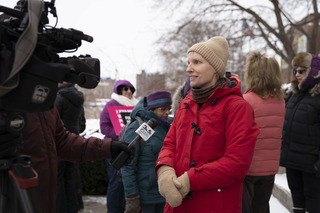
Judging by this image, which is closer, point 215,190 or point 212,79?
point 215,190

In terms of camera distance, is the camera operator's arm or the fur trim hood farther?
the fur trim hood

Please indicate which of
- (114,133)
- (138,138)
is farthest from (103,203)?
(138,138)

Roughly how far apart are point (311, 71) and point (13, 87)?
11.2 feet

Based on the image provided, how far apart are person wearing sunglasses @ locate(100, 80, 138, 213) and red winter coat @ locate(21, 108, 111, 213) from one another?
165cm

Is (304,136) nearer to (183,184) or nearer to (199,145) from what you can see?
(199,145)

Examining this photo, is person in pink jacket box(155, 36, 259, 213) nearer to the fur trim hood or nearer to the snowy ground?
the fur trim hood

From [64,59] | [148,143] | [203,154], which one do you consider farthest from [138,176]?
[64,59]

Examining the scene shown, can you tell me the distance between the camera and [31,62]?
4.46ft

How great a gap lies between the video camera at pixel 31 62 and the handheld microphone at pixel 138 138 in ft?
2.11

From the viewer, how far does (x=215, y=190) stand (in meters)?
2.07

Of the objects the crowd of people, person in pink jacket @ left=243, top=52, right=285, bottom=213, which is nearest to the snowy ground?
the crowd of people

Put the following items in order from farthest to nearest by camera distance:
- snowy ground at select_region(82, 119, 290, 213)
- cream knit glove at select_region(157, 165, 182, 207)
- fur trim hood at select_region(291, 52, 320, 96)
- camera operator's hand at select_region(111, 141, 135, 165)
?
snowy ground at select_region(82, 119, 290, 213) < fur trim hood at select_region(291, 52, 320, 96) < camera operator's hand at select_region(111, 141, 135, 165) < cream knit glove at select_region(157, 165, 182, 207)

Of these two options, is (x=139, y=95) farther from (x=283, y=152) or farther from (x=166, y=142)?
(x=166, y=142)

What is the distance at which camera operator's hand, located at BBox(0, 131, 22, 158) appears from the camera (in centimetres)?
135
